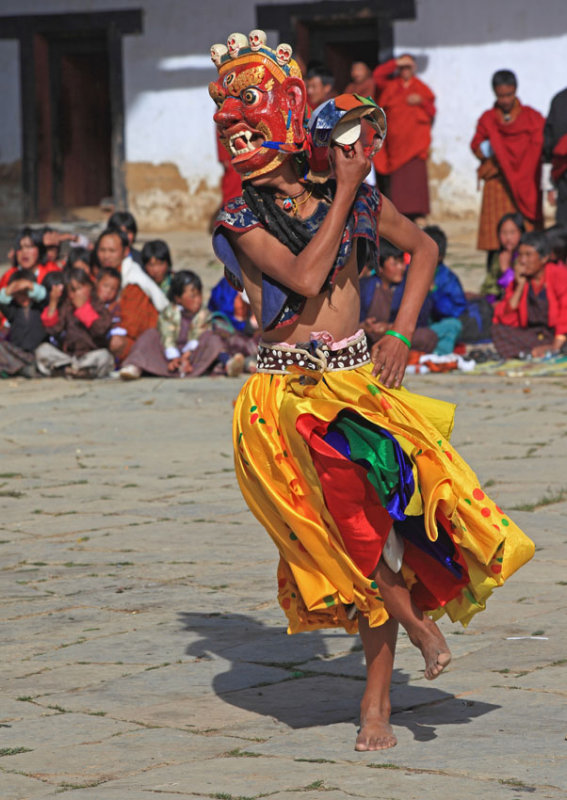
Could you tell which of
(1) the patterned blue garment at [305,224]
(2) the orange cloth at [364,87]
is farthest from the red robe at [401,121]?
(1) the patterned blue garment at [305,224]

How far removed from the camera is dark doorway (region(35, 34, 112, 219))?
1772 centimetres

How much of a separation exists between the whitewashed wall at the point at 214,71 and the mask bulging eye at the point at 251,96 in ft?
41.0

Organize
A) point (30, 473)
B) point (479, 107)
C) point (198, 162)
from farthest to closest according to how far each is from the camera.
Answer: point (198, 162) → point (479, 107) → point (30, 473)

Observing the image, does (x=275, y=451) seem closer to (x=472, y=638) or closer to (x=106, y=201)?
(x=472, y=638)

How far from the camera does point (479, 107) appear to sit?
51.7ft

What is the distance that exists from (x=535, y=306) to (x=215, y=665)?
6.76m

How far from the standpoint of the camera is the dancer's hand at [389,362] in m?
3.50

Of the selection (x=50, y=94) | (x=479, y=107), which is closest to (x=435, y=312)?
(x=479, y=107)

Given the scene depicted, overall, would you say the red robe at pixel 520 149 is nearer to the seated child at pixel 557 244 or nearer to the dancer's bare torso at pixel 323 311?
the seated child at pixel 557 244

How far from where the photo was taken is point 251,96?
3.44 metres

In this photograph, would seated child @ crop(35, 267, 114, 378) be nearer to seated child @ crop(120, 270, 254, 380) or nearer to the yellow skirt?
seated child @ crop(120, 270, 254, 380)

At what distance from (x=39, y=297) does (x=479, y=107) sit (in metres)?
6.84

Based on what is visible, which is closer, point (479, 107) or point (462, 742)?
point (462, 742)

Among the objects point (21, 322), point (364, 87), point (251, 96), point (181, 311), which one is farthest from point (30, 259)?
point (251, 96)
